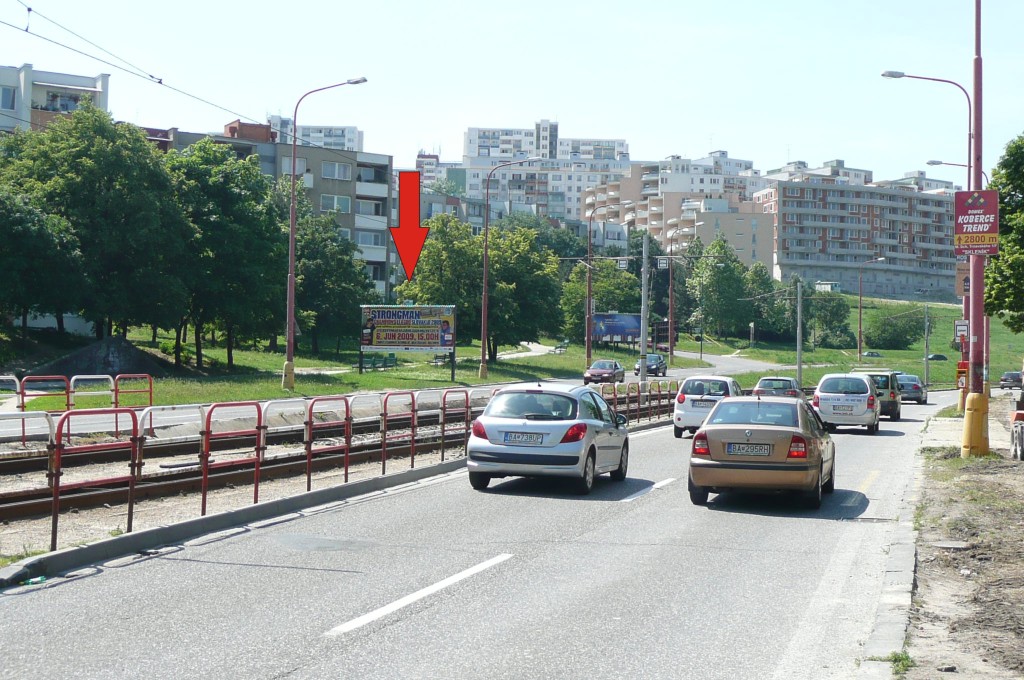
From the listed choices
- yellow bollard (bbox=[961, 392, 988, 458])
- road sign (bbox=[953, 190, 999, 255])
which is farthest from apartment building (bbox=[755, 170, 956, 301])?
road sign (bbox=[953, 190, 999, 255])

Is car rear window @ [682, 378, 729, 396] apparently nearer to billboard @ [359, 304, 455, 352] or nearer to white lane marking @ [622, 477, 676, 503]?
white lane marking @ [622, 477, 676, 503]

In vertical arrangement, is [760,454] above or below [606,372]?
above

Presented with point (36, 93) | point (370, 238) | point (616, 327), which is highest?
point (36, 93)

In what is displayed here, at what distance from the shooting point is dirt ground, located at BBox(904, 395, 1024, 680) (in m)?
6.63

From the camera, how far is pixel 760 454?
13.8m

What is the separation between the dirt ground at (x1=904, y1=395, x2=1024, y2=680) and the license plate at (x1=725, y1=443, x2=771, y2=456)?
6.25 feet

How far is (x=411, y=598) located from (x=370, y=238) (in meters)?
93.6

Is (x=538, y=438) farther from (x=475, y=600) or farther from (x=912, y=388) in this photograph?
(x=912, y=388)

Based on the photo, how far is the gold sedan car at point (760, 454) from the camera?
13.7 metres

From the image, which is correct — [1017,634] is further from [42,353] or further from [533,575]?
[42,353]

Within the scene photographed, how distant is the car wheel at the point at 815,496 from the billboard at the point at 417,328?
39129 mm

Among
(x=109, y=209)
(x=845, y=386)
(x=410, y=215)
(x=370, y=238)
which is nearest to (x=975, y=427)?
(x=845, y=386)

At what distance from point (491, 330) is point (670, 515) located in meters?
60.1

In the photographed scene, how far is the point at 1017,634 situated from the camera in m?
7.25
